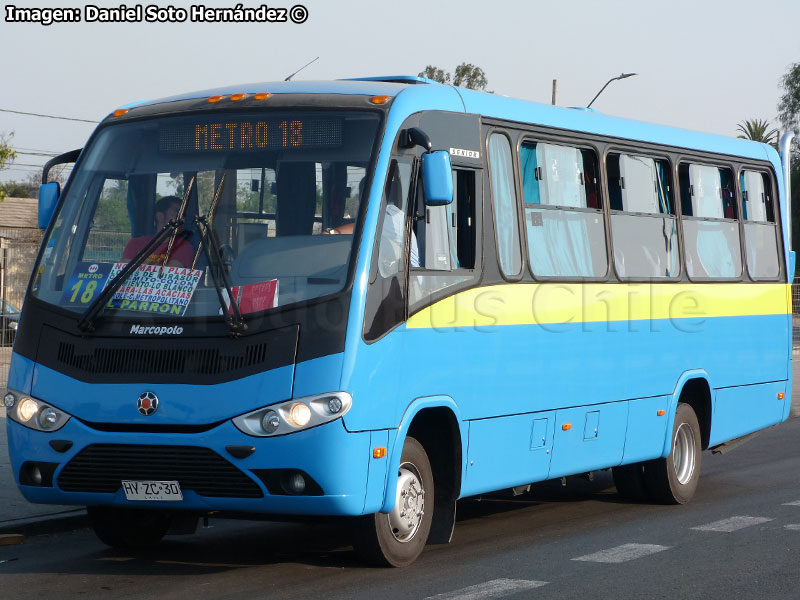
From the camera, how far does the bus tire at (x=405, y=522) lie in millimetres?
8023

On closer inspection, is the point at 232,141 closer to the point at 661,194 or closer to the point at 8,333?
the point at 661,194

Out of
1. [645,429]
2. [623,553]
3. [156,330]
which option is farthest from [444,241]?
[645,429]

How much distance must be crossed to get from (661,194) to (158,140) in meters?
4.92

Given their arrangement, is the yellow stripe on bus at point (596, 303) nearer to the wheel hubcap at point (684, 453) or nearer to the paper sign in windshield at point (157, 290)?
the wheel hubcap at point (684, 453)

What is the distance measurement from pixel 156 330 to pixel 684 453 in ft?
19.2

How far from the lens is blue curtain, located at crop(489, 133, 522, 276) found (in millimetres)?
9211

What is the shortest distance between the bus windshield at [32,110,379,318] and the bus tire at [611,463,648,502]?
4811mm

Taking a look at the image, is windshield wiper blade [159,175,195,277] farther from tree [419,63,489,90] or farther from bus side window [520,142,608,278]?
tree [419,63,489,90]

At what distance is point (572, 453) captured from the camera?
9992mm

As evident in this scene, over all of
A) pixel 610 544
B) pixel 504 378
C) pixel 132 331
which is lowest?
pixel 610 544

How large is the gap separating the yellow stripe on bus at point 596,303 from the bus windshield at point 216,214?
2.81 feet

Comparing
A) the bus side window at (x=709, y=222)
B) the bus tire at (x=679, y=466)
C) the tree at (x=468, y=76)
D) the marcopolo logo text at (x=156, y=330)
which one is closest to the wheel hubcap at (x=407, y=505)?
the marcopolo logo text at (x=156, y=330)

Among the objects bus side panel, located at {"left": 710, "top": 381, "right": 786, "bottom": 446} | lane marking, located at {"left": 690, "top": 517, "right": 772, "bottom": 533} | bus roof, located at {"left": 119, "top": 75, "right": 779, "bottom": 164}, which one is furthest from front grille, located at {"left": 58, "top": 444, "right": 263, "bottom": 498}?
bus side panel, located at {"left": 710, "top": 381, "right": 786, "bottom": 446}

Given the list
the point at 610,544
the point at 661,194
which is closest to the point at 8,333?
the point at 661,194
